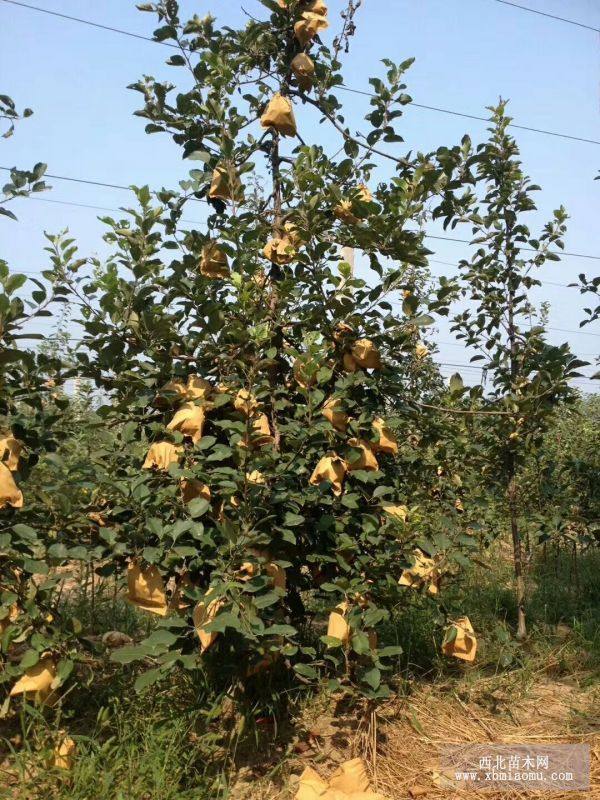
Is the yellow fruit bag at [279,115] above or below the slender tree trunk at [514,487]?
above

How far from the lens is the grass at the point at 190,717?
1.82m

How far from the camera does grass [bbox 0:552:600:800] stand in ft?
5.98

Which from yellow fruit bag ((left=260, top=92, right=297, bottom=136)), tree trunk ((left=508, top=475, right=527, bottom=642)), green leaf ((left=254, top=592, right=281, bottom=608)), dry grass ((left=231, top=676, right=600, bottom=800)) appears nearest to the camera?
green leaf ((left=254, top=592, right=281, bottom=608))

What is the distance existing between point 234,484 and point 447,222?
55.0 inches

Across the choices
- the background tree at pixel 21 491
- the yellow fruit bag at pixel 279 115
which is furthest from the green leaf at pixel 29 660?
the yellow fruit bag at pixel 279 115

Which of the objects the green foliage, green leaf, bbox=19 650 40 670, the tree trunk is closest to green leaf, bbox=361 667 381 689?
the green foliage

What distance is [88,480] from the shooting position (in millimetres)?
1973

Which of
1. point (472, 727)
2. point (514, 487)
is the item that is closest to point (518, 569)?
point (514, 487)

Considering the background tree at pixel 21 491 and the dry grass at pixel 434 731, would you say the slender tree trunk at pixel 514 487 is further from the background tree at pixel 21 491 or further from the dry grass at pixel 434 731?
the background tree at pixel 21 491

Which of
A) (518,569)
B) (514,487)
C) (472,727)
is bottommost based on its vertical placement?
(472,727)

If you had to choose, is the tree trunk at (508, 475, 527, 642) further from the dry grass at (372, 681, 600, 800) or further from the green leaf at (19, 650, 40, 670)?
the green leaf at (19, 650, 40, 670)

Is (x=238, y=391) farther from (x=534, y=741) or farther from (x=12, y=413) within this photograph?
(x=534, y=741)

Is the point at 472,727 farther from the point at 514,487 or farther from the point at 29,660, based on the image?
the point at 29,660

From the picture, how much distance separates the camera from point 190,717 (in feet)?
6.75
